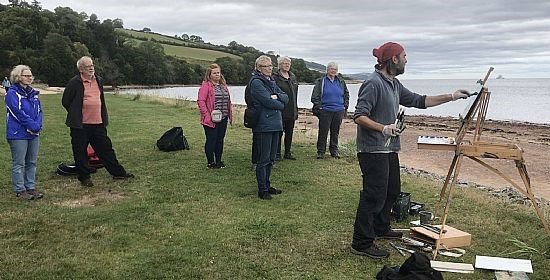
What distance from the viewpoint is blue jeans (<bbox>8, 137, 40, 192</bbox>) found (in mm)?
6176

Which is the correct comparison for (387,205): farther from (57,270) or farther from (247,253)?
(57,270)

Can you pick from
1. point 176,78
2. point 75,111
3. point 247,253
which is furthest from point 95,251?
point 176,78

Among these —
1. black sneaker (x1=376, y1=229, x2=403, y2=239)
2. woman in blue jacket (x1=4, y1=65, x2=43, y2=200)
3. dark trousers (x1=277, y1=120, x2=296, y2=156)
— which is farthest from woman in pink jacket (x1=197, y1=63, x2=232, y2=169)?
black sneaker (x1=376, y1=229, x2=403, y2=239)

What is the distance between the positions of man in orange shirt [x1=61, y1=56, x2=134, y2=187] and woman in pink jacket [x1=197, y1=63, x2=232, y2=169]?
5.49 ft

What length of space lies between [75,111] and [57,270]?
3.11m

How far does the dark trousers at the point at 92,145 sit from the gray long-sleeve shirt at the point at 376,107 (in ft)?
13.8

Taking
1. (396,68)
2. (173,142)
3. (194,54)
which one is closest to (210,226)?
(396,68)

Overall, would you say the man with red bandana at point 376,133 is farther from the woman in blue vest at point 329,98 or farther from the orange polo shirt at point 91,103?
the woman in blue vest at point 329,98

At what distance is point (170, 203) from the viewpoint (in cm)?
625

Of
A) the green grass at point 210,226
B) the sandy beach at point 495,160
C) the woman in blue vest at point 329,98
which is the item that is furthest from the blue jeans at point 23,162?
the sandy beach at point 495,160

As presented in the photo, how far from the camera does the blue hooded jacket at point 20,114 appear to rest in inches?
237

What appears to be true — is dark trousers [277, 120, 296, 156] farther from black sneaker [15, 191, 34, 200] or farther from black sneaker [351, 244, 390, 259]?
black sneaker [351, 244, 390, 259]

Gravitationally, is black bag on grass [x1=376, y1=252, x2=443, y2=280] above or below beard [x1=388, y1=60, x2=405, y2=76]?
below

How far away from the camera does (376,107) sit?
4.51 meters
